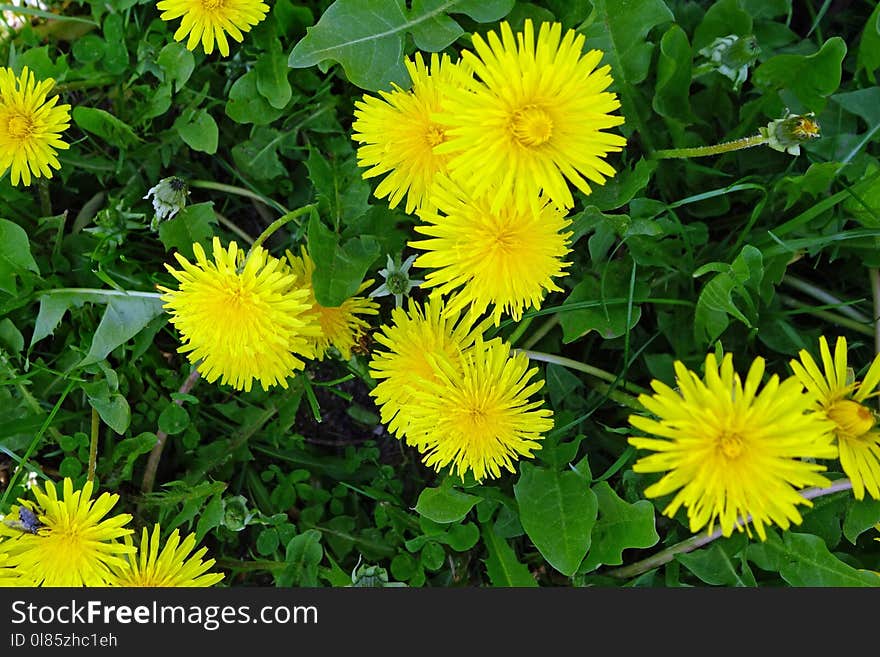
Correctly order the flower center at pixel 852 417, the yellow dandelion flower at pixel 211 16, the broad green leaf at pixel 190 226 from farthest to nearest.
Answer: the broad green leaf at pixel 190 226 → the yellow dandelion flower at pixel 211 16 → the flower center at pixel 852 417

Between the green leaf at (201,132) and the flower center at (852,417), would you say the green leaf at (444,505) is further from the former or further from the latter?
the green leaf at (201,132)

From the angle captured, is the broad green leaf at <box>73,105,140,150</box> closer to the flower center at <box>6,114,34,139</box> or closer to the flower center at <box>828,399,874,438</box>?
the flower center at <box>6,114,34,139</box>

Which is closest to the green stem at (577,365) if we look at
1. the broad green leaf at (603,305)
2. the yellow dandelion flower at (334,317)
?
the broad green leaf at (603,305)

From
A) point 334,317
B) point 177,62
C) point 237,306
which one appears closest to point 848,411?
point 334,317

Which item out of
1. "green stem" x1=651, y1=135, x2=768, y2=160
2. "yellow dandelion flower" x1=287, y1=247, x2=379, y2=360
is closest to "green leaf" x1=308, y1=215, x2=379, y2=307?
"yellow dandelion flower" x1=287, y1=247, x2=379, y2=360

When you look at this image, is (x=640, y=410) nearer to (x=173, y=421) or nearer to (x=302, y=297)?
(x=302, y=297)

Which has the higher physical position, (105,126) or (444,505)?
(105,126)

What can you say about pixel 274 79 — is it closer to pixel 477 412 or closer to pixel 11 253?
pixel 11 253
